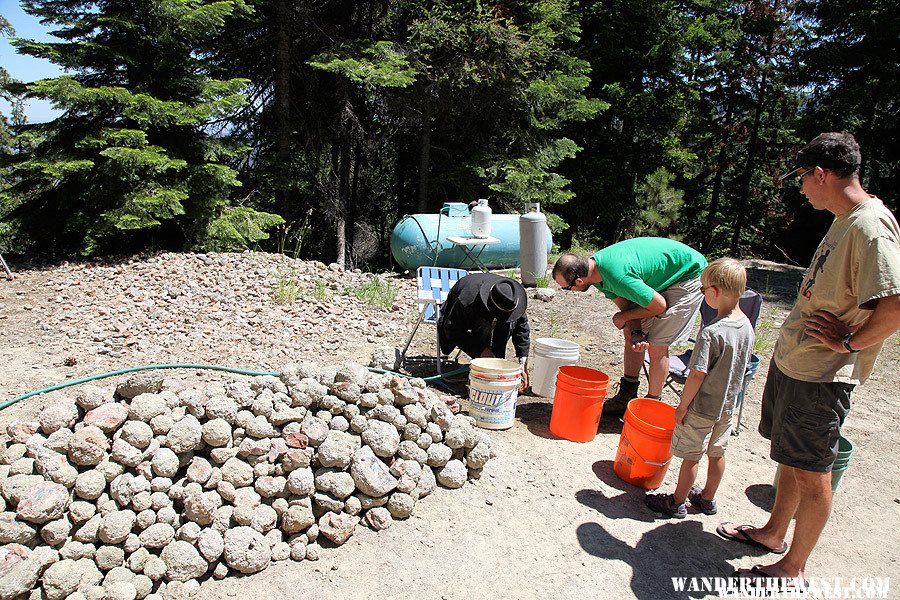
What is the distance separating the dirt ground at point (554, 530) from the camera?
2.59 metres

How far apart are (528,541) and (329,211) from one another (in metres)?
8.13

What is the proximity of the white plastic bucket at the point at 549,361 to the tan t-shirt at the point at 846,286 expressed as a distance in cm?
181

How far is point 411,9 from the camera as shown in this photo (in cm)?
1014

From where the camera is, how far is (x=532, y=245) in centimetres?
817

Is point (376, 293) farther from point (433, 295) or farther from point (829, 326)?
point (829, 326)

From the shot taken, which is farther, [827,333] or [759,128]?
[759,128]

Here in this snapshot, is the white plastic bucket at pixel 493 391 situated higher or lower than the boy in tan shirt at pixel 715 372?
lower

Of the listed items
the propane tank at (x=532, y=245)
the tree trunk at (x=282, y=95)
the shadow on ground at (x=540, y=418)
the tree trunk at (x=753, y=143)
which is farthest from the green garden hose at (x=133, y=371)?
the tree trunk at (x=753, y=143)

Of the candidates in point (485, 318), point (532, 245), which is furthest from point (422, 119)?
point (485, 318)

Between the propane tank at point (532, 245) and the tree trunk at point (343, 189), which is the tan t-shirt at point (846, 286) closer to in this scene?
the propane tank at point (532, 245)

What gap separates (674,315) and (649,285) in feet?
0.87

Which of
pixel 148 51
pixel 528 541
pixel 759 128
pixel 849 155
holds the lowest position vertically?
pixel 528 541

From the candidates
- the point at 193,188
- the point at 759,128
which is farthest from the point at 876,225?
the point at 759,128

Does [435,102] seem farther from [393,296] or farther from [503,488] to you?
[503,488]
